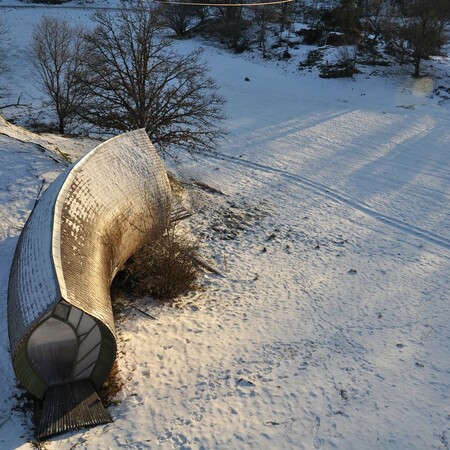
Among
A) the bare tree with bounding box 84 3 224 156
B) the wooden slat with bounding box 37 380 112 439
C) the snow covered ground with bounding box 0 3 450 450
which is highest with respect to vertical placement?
the bare tree with bounding box 84 3 224 156

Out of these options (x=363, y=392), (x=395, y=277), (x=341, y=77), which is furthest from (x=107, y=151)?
(x=341, y=77)

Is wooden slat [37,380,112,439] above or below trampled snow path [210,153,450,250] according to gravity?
above

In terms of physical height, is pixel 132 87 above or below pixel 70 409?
above

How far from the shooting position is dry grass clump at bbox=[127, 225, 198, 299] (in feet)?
44.0

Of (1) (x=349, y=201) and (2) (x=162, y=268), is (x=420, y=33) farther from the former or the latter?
(2) (x=162, y=268)

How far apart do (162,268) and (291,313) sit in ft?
13.7

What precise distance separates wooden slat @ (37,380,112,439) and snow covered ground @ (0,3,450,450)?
0.22m

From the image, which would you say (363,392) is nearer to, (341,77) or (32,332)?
(32,332)

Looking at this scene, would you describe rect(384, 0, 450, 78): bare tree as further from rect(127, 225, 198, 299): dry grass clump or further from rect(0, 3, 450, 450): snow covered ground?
rect(127, 225, 198, 299): dry grass clump

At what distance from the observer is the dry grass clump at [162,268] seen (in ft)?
44.0

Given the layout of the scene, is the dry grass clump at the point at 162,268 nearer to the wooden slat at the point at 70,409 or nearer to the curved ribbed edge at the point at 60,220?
the curved ribbed edge at the point at 60,220

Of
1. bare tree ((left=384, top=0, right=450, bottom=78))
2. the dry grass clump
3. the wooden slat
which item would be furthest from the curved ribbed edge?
bare tree ((left=384, top=0, right=450, bottom=78))

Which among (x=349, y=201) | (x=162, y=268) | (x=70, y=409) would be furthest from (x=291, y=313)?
(x=349, y=201)

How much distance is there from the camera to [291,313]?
13.9 m
